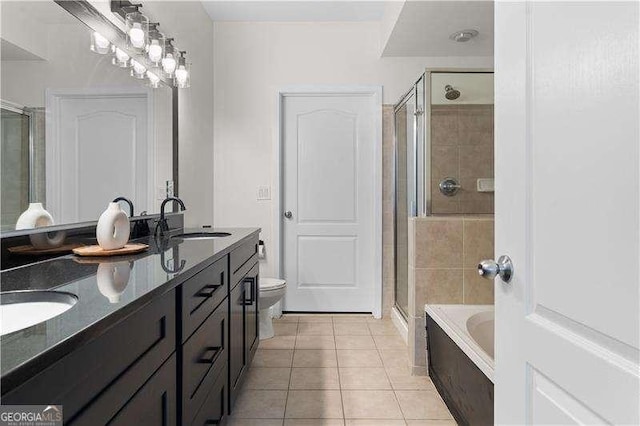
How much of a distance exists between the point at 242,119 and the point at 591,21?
3174 mm

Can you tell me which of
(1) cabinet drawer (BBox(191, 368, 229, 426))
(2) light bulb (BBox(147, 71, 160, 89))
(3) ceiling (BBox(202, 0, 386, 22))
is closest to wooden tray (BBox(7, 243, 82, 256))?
(1) cabinet drawer (BBox(191, 368, 229, 426))

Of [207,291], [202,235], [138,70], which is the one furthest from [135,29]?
[207,291]

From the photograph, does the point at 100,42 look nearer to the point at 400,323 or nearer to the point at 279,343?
the point at 279,343

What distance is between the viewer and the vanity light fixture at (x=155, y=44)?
227 centimetres

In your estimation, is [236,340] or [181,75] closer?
[236,340]

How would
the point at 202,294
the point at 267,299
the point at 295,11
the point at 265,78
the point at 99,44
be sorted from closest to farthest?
the point at 202,294 → the point at 99,44 → the point at 267,299 → the point at 295,11 → the point at 265,78

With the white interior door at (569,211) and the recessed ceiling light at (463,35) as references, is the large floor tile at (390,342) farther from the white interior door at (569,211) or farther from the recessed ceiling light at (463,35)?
the recessed ceiling light at (463,35)

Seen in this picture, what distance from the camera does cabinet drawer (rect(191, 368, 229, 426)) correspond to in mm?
1346

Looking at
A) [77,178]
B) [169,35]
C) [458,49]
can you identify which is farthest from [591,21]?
[458,49]

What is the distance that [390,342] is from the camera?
2.88m

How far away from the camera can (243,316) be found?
2014 millimetres

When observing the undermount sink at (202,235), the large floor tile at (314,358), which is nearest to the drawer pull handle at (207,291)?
the undermount sink at (202,235)

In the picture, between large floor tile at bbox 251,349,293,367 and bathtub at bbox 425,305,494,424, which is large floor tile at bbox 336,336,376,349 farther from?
bathtub at bbox 425,305,494,424

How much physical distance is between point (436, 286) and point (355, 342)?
870mm
